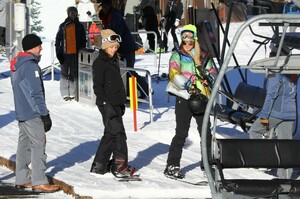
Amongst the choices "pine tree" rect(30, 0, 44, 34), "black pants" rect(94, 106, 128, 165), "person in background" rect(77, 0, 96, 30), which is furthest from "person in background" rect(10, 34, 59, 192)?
"pine tree" rect(30, 0, 44, 34)

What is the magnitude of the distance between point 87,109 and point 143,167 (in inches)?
218

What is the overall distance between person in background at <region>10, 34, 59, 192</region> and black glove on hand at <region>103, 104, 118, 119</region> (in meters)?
0.72

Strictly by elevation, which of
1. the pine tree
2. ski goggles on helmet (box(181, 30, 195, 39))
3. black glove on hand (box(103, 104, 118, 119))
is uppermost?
ski goggles on helmet (box(181, 30, 195, 39))

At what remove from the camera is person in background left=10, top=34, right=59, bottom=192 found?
35.4 ft

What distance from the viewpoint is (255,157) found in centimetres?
930

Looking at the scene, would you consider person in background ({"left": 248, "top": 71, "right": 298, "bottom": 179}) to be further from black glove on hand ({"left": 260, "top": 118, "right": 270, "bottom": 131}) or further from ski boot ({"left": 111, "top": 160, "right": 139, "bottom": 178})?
ski boot ({"left": 111, "top": 160, "right": 139, "bottom": 178})

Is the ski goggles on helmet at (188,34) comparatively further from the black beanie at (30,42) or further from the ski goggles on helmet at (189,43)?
the black beanie at (30,42)

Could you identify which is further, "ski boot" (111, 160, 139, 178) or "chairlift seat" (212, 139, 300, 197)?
"ski boot" (111, 160, 139, 178)

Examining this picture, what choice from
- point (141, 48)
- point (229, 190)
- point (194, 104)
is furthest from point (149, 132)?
point (141, 48)

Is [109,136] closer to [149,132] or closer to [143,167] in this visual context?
[143,167]

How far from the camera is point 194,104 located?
1130cm

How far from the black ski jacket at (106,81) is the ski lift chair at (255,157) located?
2.16 meters

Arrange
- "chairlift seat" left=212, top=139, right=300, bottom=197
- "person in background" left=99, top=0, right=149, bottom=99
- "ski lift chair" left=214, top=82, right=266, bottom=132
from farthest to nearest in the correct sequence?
"person in background" left=99, top=0, right=149, bottom=99
"ski lift chair" left=214, top=82, right=266, bottom=132
"chairlift seat" left=212, top=139, right=300, bottom=197

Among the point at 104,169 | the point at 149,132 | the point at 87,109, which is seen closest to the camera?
the point at 104,169
